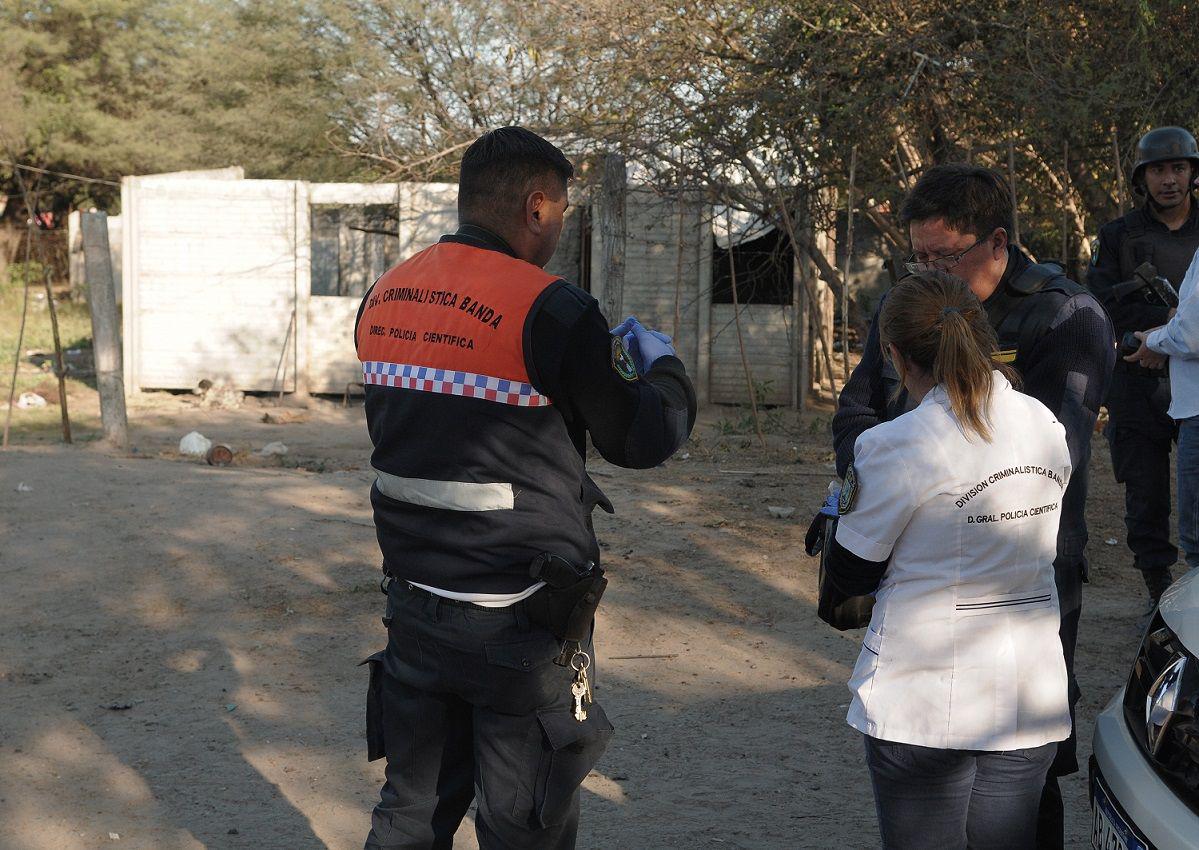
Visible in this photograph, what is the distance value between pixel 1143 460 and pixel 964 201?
2756 millimetres

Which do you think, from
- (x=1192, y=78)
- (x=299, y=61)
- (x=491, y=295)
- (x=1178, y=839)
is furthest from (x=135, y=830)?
(x=299, y=61)

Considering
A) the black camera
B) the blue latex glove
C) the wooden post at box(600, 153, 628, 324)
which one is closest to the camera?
the blue latex glove

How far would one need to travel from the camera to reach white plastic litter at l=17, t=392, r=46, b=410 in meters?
13.8

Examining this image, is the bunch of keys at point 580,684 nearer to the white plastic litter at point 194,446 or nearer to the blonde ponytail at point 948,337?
the blonde ponytail at point 948,337

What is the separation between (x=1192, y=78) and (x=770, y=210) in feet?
11.2

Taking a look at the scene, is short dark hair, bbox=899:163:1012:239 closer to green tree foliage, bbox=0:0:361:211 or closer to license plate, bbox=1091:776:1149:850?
license plate, bbox=1091:776:1149:850

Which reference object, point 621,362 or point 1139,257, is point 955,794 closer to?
point 621,362

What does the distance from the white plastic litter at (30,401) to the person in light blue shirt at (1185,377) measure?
1277cm

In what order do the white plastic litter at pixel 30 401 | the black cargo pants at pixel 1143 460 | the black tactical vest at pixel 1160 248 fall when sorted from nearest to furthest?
the black tactical vest at pixel 1160 248 < the black cargo pants at pixel 1143 460 < the white plastic litter at pixel 30 401

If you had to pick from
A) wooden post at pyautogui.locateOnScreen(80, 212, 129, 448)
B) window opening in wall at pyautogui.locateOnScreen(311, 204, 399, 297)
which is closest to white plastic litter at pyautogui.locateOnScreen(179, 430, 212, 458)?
wooden post at pyautogui.locateOnScreen(80, 212, 129, 448)

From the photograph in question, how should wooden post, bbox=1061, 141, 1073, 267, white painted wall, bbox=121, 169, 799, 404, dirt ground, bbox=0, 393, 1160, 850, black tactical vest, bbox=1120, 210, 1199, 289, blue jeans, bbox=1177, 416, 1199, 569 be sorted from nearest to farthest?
dirt ground, bbox=0, 393, 1160, 850
blue jeans, bbox=1177, 416, 1199, 569
black tactical vest, bbox=1120, 210, 1199, 289
wooden post, bbox=1061, 141, 1073, 267
white painted wall, bbox=121, 169, 799, 404

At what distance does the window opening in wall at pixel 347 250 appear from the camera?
48.2 ft

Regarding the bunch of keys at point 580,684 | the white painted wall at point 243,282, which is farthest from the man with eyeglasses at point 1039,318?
the white painted wall at point 243,282

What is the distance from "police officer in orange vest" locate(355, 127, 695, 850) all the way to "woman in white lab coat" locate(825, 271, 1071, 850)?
463 mm
